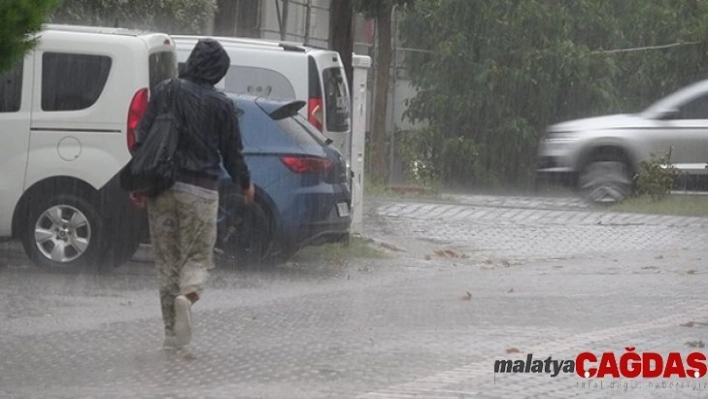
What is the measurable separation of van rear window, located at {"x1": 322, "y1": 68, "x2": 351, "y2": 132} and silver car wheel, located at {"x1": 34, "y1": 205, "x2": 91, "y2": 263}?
13.4 feet

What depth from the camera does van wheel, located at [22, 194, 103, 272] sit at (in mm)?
13492

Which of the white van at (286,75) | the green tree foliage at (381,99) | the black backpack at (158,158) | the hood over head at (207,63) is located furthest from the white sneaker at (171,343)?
the green tree foliage at (381,99)

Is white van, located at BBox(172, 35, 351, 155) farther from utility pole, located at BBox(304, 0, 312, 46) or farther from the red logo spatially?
utility pole, located at BBox(304, 0, 312, 46)

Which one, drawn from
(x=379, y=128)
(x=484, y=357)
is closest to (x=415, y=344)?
(x=484, y=357)

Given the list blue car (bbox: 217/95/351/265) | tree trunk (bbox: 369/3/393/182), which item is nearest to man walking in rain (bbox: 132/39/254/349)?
blue car (bbox: 217/95/351/265)

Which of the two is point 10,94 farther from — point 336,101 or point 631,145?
point 631,145

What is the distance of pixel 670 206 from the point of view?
2250 centimetres

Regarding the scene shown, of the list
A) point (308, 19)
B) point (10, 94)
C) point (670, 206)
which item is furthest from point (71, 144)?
point (308, 19)

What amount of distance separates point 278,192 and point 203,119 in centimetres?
471

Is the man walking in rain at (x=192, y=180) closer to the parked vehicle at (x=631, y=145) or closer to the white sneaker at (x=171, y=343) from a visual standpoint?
the white sneaker at (x=171, y=343)

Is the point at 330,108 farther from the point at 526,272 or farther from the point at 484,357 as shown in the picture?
the point at 484,357

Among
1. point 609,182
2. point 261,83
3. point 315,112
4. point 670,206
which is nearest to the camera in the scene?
point 315,112

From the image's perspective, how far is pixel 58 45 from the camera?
533 inches

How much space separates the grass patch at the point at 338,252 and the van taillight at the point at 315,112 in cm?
129
